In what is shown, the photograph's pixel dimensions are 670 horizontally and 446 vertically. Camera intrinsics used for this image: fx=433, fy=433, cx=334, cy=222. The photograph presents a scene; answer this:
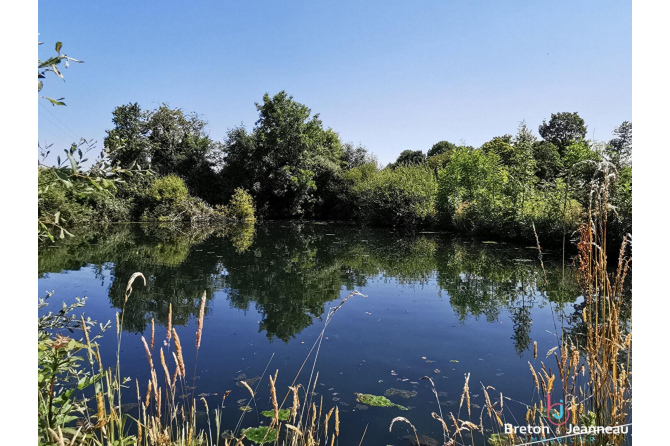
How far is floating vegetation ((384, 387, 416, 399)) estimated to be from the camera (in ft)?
10.6

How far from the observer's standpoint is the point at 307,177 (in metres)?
22.8

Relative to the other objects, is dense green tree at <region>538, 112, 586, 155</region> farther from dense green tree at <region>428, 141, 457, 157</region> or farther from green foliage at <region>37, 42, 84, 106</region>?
green foliage at <region>37, 42, 84, 106</region>

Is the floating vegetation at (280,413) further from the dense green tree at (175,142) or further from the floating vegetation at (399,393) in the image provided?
the dense green tree at (175,142)

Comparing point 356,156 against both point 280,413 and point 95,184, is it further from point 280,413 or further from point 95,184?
point 95,184

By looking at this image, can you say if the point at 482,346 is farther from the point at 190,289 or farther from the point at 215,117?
the point at 215,117

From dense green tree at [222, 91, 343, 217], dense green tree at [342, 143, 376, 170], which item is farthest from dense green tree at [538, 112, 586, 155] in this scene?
dense green tree at [222, 91, 343, 217]

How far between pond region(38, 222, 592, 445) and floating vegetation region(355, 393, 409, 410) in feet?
0.18

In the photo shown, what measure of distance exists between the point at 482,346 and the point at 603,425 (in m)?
3.02

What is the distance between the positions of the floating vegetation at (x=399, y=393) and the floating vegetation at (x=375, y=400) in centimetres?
9

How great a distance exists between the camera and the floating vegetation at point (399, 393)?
3217 mm

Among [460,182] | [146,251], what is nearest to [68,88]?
[146,251]

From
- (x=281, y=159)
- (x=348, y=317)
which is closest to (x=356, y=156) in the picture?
(x=281, y=159)

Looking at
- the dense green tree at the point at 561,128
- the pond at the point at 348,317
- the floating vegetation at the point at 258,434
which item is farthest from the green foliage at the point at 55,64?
the dense green tree at the point at 561,128

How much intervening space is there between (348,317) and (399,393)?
2285 millimetres
